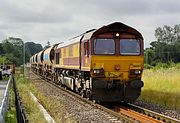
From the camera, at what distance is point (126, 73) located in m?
18.1

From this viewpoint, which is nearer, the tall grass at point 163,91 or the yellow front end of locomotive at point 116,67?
the yellow front end of locomotive at point 116,67

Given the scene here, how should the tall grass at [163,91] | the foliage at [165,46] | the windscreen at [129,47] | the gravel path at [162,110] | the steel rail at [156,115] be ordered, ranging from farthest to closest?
the foliage at [165,46]
the tall grass at [163,91]
the windscreen at [129,47]
the gravel path at [162,110]
the steel rail at [156,115]

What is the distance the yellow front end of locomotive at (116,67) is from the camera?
58.3 feet

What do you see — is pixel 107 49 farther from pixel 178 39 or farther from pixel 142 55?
pixel 178 39

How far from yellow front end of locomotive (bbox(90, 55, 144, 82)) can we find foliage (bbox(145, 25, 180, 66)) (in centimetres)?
9274

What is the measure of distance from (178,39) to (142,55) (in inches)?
4979

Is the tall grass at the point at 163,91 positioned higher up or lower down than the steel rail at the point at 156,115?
higher up

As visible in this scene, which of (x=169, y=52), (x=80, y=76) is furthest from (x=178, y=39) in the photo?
(x=80, y=76)

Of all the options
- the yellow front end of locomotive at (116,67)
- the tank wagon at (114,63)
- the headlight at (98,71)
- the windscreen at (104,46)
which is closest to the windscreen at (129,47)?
the tank wagon at (114,63)

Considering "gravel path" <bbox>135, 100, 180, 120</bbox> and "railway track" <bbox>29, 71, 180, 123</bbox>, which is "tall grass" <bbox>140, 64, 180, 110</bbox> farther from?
"railway track" <bbox>29, 71, 180, 123</bbox>

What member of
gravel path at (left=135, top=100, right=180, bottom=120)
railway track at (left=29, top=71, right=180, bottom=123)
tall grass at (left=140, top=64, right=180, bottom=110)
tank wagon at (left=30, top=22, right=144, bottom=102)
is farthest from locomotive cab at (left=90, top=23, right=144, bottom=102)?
tall grass at (left=140, top=64, right=180, bottom=110)

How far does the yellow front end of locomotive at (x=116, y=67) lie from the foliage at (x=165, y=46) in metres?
92.7

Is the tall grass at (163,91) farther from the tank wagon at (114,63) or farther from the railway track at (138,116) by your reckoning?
the railway track at (138,116)

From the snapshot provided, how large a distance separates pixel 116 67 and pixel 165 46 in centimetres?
11415
